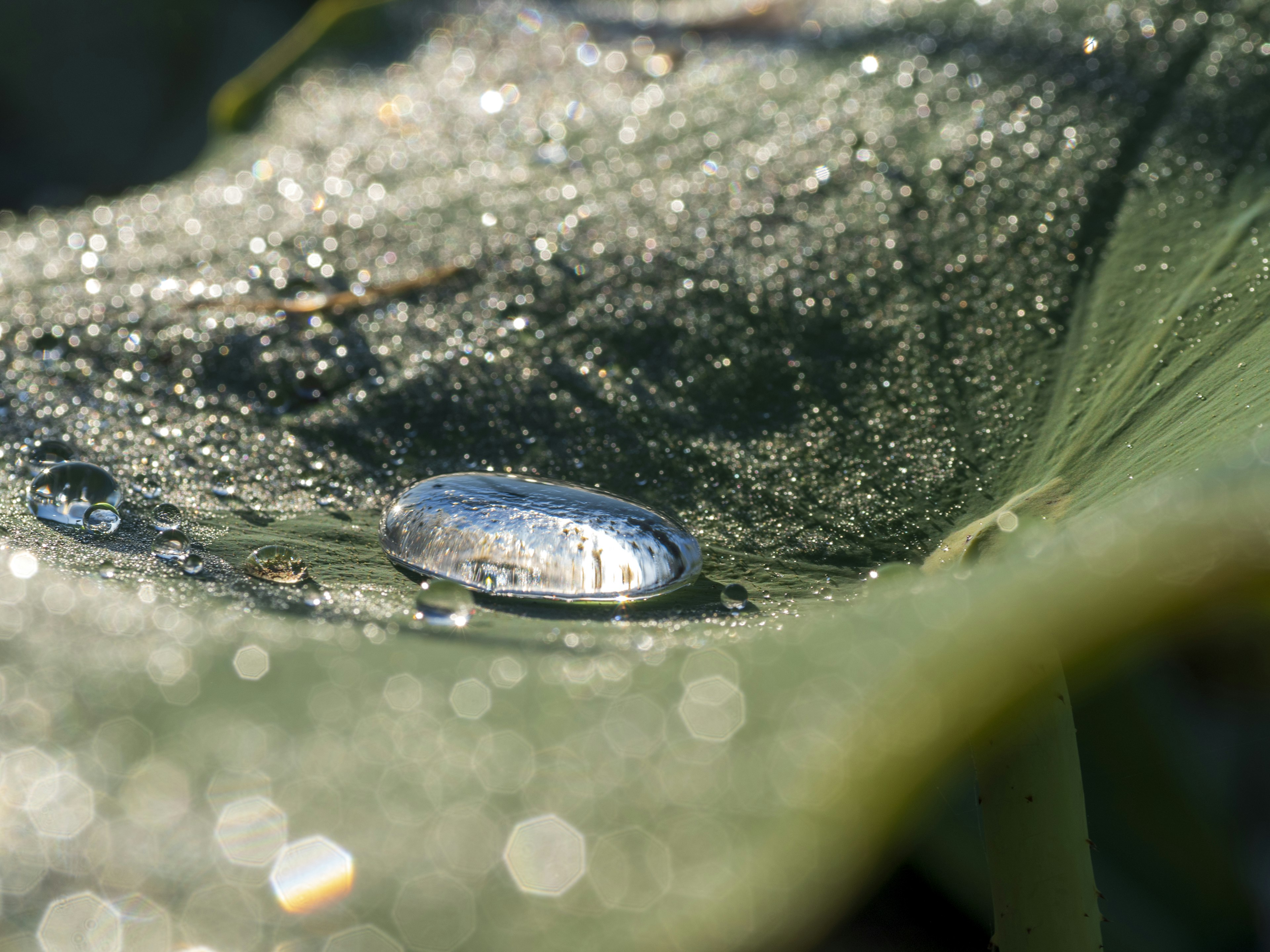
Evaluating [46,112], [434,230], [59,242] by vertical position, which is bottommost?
[46,112]

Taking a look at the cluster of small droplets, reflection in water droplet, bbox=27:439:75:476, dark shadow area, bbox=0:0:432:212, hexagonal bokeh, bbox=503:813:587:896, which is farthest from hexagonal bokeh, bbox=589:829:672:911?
dark shadow area, bbox=0:0:432:212

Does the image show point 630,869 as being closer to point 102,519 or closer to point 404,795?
point 404,795

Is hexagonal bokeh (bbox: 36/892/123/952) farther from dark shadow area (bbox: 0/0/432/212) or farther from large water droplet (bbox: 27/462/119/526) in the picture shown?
dark shadow area (bbox: 0/0/432/212)

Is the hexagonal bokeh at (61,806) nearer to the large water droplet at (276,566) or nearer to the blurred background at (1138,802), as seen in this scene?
the large water droplet at (276,566)

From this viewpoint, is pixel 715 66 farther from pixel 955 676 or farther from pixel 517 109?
pixel 955 676

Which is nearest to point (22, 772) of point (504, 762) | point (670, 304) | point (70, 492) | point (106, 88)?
point (504, 762)

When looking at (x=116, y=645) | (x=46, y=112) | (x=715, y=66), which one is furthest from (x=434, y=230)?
(x=46, y=112)
